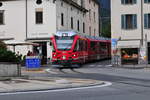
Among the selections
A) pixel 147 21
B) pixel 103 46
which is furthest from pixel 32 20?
pixel 147 21

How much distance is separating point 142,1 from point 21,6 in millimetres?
16205

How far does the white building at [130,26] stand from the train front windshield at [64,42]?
7927mm

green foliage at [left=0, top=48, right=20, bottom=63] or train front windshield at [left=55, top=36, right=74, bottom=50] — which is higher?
train front windshield at [left=55, top=36, right=74, bottom=50]

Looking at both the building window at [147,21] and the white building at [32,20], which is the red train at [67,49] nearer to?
the building window at [147,21]

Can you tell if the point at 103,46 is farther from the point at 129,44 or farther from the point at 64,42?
the point at 64,42

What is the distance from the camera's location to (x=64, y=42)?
39.9m

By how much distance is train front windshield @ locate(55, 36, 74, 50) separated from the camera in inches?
1561

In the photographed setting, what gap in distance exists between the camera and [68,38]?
131 ft

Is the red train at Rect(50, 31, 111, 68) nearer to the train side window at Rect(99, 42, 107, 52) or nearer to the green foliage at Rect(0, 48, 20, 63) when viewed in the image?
the train side window at Rect(99, 42, 107, 52)

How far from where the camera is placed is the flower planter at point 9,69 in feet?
80.6

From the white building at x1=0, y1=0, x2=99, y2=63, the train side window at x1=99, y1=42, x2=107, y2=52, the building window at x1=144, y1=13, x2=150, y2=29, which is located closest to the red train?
the building window at x1=144, y1=13, x2=150, y2=29

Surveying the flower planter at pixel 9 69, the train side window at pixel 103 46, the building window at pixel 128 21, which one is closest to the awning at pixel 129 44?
the building window at pixel 128 21

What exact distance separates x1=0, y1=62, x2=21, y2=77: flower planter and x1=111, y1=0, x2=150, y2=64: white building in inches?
890

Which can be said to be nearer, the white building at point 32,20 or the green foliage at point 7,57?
the green foliage at point 7,57
